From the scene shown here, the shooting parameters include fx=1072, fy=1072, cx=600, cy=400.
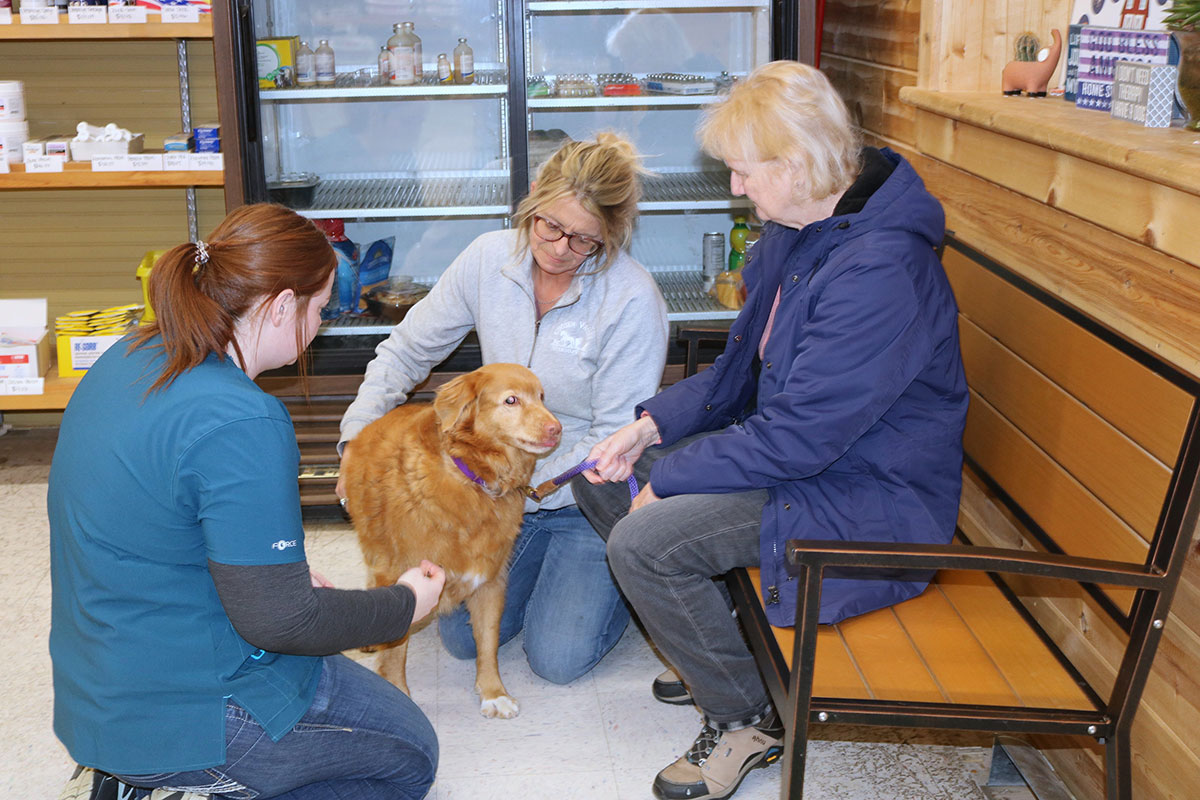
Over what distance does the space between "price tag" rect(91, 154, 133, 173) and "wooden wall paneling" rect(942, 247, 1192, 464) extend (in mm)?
2982

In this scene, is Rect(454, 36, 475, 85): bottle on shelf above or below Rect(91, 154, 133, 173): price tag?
above

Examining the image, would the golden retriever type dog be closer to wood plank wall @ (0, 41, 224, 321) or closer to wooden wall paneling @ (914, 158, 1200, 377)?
wooden wall paneling @ (914, 158, 1200, 377)

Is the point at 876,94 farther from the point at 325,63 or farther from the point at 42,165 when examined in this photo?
the point at 42,165

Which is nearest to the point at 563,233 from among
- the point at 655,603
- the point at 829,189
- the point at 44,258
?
the point at 829,189

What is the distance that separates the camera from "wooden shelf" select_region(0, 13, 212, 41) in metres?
3.74

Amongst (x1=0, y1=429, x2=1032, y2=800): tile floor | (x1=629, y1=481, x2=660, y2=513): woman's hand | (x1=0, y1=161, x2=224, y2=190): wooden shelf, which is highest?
(x1=0, y1=161, x2=224, y2=190): wooden shelf

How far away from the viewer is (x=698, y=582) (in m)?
2.37

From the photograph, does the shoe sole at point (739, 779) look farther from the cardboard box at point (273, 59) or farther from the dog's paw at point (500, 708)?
the cardboard box at point (273, 59)

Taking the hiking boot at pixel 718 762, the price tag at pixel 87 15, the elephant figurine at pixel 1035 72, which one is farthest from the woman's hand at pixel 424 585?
the price tag at pixel 87 15

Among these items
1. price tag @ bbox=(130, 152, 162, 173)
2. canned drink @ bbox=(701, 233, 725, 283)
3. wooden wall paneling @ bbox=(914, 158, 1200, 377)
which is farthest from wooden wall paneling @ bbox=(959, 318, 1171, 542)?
price tag @ bbox=(130, 152, 162, 173)

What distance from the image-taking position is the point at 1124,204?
82.8 inches

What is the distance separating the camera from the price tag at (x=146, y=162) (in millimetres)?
3936

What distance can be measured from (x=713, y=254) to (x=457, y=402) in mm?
2009

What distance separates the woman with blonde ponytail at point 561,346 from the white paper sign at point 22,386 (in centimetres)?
187
